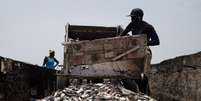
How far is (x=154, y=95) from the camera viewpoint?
12.8 metres

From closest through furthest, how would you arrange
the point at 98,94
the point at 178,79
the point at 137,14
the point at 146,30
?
the point at 98,94 → the point at 146,30 → the point at 137,14 → the point at 178,79

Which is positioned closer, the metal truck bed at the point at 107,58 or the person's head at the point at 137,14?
the metal truck bed at the point at 107,58

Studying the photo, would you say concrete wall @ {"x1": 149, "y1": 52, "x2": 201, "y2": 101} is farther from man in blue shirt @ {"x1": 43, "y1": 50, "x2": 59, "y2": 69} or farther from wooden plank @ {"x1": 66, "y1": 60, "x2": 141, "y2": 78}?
man in blue shirt @ {"x1": 43, "y1": 50, "x2": 59, "y2": 69}

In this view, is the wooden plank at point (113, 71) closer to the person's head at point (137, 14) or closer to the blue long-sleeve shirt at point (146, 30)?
the blue long-sleeve shirt at point (146, 30)

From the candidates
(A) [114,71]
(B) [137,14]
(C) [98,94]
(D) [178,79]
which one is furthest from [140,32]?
(D) [178,79]

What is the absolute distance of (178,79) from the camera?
10.7m

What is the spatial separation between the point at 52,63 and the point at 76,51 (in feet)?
19.8

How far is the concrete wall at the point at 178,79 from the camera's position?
30.8ft

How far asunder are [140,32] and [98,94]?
6.28 feet

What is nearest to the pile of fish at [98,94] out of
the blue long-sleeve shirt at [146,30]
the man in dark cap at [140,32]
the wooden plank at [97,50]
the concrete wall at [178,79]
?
the man in dark cap at [140,32]

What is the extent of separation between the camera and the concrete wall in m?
9.39

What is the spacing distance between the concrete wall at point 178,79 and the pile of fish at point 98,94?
236cm

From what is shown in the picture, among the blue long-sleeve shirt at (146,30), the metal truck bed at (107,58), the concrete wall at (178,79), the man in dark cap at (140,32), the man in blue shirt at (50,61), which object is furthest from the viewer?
the man in blue shirt at (50,61)

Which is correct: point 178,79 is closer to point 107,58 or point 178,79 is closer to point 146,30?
point 146,30
